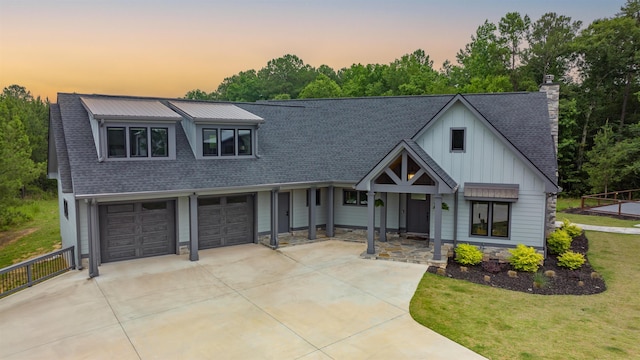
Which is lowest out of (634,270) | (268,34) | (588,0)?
(634,270)

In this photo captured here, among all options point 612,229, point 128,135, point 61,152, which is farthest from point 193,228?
point 612,229

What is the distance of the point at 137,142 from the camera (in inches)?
527

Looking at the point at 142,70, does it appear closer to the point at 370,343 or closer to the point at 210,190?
the point at 210,190

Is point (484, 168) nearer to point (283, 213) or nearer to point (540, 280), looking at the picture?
point (540, 280)

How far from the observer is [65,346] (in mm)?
7527

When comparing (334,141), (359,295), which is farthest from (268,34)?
(359,295)

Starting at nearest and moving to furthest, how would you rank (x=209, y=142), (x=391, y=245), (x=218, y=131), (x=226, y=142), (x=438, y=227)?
(x=438, y=227) < (x=209, y=142) < (x=218, y=131) < (x=391, y=245) < (x=226, y=142)

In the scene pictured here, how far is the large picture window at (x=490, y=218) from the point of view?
13648mm

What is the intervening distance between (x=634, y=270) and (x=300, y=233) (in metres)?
12.6

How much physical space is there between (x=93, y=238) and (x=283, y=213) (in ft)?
24.5

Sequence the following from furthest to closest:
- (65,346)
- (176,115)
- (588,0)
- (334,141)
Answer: (588,0) < (334,141) < (176,115) < (65,346)

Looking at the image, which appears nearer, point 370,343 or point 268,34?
point 370,343

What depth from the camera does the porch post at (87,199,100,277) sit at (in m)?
11.5

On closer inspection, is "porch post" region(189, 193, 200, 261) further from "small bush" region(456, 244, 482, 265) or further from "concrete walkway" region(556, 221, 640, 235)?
"concrete walkway" region(556, 221, 640, 235)
